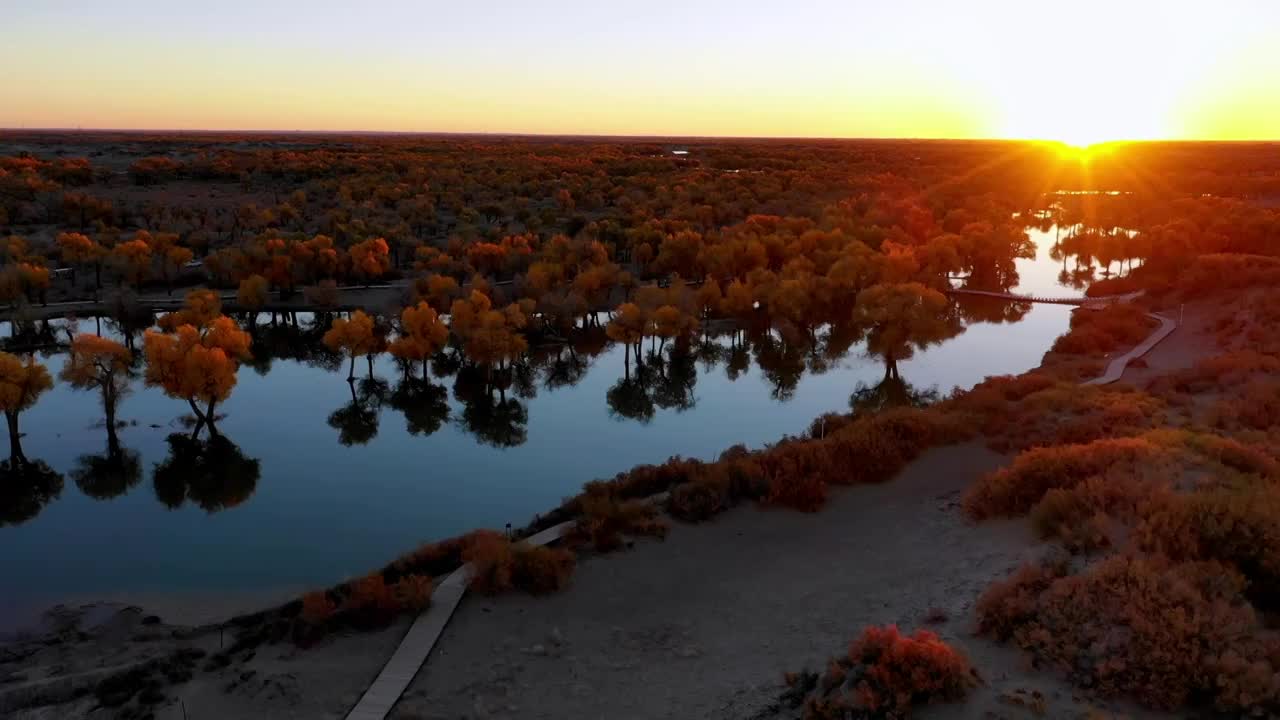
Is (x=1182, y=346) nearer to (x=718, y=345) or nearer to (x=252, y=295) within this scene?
(x=718, y=345)

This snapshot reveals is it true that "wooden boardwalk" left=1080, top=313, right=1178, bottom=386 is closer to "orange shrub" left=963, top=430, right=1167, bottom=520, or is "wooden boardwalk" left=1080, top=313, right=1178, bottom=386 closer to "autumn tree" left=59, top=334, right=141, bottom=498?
"orange shrub" left=963, top=430, right=1167, bottom=520

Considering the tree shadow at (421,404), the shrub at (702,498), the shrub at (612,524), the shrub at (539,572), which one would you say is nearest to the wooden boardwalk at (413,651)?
the shrub at (539,572)

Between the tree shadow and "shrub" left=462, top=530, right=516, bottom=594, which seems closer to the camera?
"shrub" left=462, top=530, right=516, bottom=594

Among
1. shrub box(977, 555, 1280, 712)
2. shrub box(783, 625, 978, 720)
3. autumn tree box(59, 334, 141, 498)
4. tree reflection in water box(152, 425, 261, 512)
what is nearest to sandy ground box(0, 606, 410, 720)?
shrub box(783, 625, 978, 720)

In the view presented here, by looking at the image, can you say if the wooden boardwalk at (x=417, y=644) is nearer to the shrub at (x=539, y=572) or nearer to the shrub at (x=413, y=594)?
the shrub at (x=413, y=594)

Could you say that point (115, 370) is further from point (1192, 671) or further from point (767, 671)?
point (1192, 671)

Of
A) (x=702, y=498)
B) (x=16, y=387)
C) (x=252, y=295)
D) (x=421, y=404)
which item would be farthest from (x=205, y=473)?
(x=252, y=295)

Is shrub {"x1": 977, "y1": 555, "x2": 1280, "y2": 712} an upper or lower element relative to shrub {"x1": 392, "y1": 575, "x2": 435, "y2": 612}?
upper
